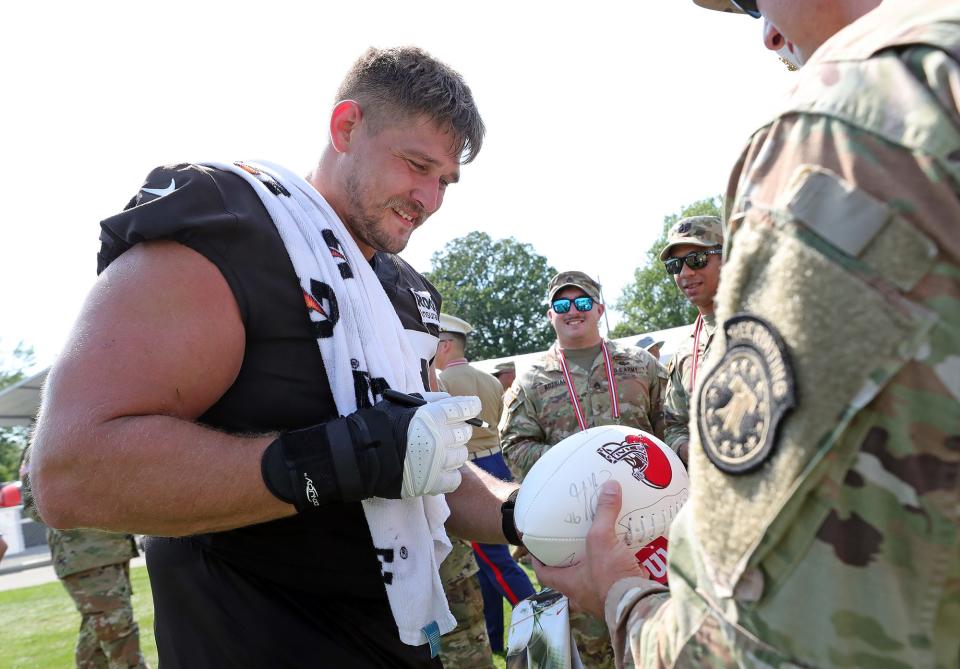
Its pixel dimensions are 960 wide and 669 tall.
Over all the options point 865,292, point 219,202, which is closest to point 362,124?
point 219,202

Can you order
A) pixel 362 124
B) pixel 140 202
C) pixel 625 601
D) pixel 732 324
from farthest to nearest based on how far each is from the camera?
pixel 362 124 → pixel 140 202 → pixel 625 601 → pixel 732 324

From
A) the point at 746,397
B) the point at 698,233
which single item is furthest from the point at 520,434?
the point at 746,397

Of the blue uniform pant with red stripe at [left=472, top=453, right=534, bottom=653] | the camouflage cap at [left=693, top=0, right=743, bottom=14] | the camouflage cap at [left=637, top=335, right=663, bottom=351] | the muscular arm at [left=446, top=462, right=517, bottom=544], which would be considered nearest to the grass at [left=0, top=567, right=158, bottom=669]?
the blue uniform pant with red stripe at [left=472, top=453, right=534, bottom=653]

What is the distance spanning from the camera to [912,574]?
880mm

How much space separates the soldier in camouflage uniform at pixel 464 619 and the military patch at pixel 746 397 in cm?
409

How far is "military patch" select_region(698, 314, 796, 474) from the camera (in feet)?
2.99

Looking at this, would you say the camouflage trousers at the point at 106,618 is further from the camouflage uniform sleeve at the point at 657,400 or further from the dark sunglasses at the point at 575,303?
the camouflage uniform sleeve at the point at 657,400

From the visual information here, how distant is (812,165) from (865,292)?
0.17m

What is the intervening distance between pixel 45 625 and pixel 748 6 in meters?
11.4

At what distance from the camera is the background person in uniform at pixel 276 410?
168 centimetres

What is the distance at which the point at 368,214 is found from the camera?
2.46 meters

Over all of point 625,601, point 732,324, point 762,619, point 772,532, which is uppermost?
point 732,324

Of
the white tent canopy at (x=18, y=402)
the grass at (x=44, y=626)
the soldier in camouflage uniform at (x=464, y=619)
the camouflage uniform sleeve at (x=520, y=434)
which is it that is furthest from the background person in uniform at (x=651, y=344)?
the white tent canopy at (x=18, y=402)

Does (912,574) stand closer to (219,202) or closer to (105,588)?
(219,202)
